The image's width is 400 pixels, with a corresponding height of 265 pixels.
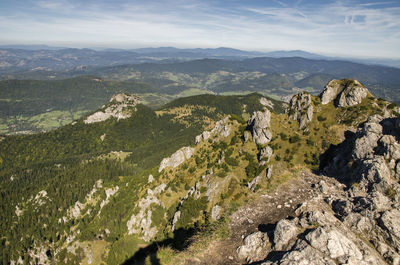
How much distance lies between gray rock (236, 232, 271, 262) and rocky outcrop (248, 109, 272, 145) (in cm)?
5316

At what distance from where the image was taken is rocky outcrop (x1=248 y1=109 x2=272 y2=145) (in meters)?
81.8

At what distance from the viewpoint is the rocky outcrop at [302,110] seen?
267ft

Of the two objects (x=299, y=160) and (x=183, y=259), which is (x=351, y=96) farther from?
(x=183, y=259)

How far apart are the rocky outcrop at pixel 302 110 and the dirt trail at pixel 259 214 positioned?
33413 mm

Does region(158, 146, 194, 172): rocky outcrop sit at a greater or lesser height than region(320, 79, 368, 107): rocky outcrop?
lesser

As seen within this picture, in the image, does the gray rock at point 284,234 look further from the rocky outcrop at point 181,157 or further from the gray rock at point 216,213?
the rocky outcrop at point 181,157

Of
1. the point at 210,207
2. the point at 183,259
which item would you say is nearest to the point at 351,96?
the point at 210,207

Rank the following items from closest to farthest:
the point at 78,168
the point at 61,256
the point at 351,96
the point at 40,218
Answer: the point at 351,96 → the point at 61,256 → the point at 40,218 → the point at 78,168

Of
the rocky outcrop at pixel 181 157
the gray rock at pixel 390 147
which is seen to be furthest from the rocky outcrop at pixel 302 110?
the rocky outcrop at pixel 181 157

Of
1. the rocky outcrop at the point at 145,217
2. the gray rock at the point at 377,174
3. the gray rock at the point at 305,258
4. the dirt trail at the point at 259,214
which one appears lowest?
the rocky outcrop at the point at 145,217

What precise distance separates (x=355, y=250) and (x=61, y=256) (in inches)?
5714

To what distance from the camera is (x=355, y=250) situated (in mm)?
25875

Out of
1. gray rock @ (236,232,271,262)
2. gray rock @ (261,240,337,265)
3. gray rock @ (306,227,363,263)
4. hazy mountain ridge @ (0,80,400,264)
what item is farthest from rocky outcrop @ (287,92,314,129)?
gray rock @ (261,240,337,265)

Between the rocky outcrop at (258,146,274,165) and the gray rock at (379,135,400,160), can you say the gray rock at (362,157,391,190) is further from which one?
the rocky outcrop at (258,146,274,165)
